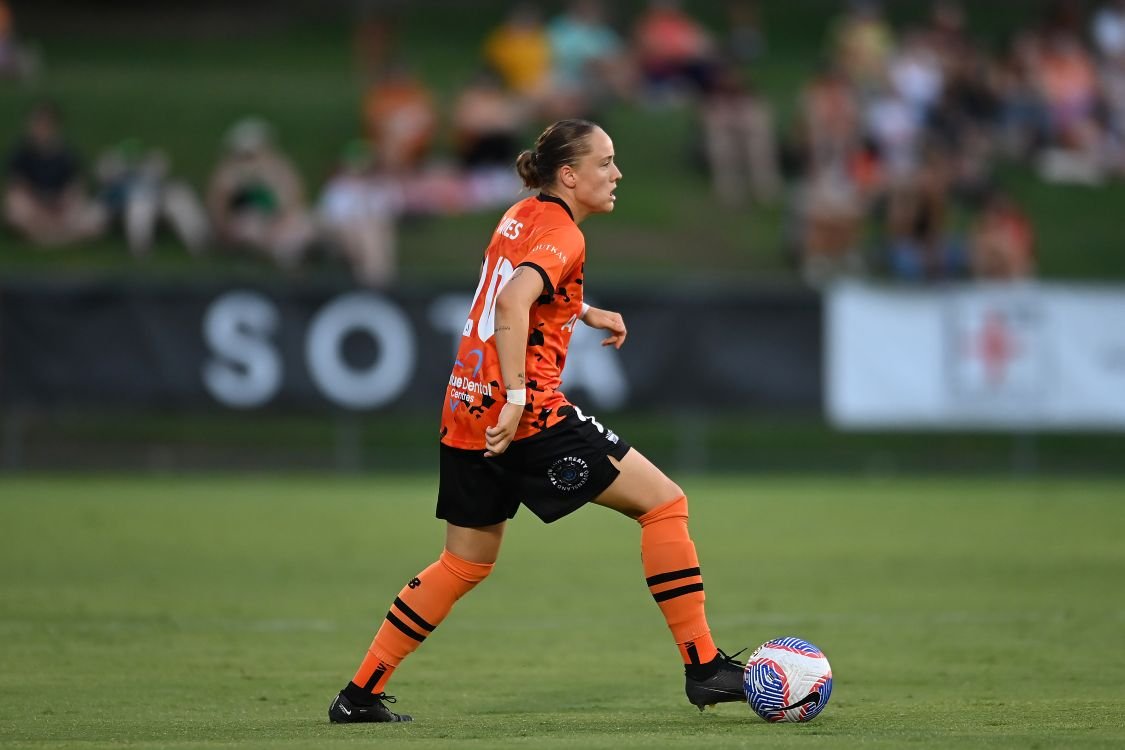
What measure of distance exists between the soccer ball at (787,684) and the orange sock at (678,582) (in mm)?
221

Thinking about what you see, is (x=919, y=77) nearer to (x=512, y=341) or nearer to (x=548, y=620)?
(x=548, y=620)

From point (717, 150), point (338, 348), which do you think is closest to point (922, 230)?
point (717, 150)

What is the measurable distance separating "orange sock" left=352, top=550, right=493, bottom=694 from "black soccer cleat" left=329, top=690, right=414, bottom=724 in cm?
11

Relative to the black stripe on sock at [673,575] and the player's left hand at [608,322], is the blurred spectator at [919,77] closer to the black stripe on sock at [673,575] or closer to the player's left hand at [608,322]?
the player's left hand at [608,322]

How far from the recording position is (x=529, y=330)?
6652mm

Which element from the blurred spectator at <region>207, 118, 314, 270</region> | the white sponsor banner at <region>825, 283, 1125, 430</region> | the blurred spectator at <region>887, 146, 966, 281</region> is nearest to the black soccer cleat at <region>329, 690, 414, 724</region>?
the white sponsor banner at <region>825, 283, 1125, 430</region>

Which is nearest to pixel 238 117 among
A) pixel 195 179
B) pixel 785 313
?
pixel 195 179

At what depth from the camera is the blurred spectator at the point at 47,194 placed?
21.6 m

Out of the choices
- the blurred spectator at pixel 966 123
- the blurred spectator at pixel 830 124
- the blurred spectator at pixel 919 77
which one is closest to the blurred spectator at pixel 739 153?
the blurred spectator at pixel 830 124

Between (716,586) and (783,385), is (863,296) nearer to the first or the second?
(783,385)

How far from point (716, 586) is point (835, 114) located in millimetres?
13976

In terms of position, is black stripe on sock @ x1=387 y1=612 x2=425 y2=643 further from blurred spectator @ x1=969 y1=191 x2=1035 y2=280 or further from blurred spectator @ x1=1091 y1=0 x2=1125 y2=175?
blurred spectator @ x1=1091 y1=0 x2=1125 y2=175

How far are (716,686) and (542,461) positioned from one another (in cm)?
108

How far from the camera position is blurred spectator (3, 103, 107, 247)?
21.6 m
